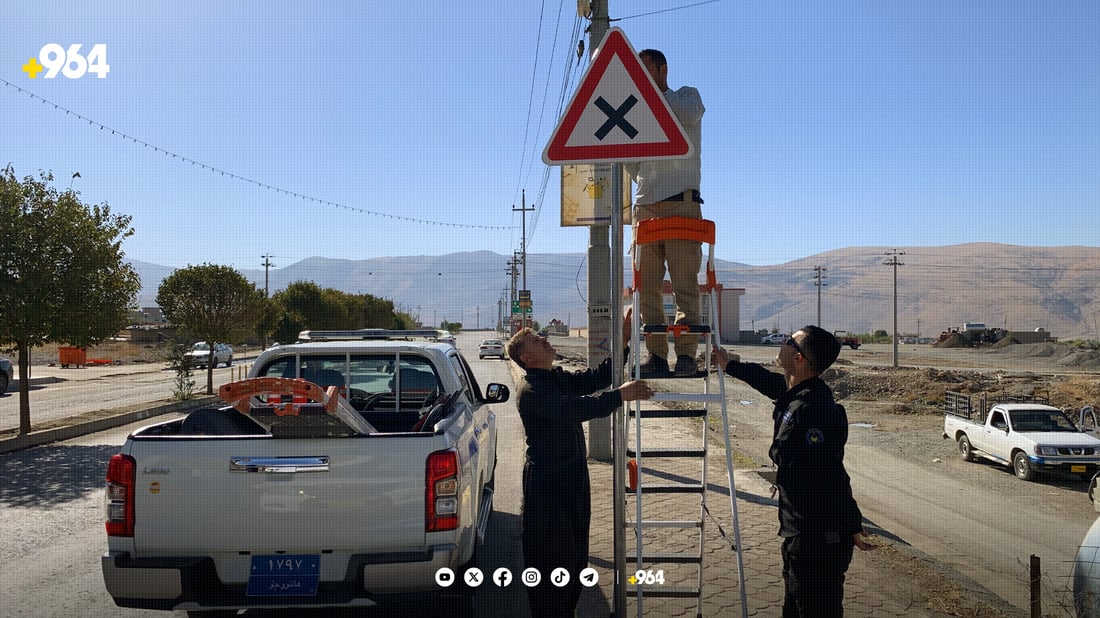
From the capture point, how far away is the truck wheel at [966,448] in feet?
62.2

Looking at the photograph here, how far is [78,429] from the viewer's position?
15562mm

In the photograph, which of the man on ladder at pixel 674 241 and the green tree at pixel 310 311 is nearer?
the man on ladder at pixel 674 241

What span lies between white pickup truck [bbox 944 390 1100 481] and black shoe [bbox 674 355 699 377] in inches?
571

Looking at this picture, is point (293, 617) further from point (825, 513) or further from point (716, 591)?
point (825, 513)

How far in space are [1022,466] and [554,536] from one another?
16.2m

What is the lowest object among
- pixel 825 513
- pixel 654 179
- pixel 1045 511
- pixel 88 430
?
pixel 1045 511

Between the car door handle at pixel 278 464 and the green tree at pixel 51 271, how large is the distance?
1254 centimetres

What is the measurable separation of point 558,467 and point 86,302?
45.4ft

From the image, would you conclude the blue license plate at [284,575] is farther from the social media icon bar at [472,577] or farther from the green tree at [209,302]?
the green tree at [209,302]

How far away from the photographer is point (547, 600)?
4152mm

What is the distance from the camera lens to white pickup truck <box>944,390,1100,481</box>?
1608cm

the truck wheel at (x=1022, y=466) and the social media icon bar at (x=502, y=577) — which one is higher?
the social media icon bar at (x=502, y=577)

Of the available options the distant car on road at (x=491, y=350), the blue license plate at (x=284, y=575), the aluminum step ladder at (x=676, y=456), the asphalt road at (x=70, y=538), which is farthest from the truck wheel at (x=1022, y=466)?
the distant car on road at (x=491, y=350)

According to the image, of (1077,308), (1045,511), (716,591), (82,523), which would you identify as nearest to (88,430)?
(82,523)
